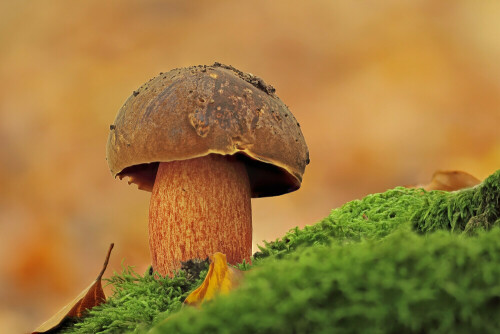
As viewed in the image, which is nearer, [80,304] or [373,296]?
[373,296]

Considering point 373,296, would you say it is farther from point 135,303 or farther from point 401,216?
point 401,216

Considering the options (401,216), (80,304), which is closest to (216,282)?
(80,304)

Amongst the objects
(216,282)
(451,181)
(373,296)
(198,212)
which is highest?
(451,181)

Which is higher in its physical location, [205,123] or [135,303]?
[205,123]

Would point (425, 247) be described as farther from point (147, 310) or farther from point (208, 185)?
point (208, 185)

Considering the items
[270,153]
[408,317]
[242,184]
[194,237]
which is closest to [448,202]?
[270,153]

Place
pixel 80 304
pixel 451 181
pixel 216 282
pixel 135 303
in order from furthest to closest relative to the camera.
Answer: pixel 451 181
pixel 80 304
pixel 135 303
pixel 216 282

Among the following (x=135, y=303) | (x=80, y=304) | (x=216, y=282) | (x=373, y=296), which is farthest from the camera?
(x=80, y=304)
